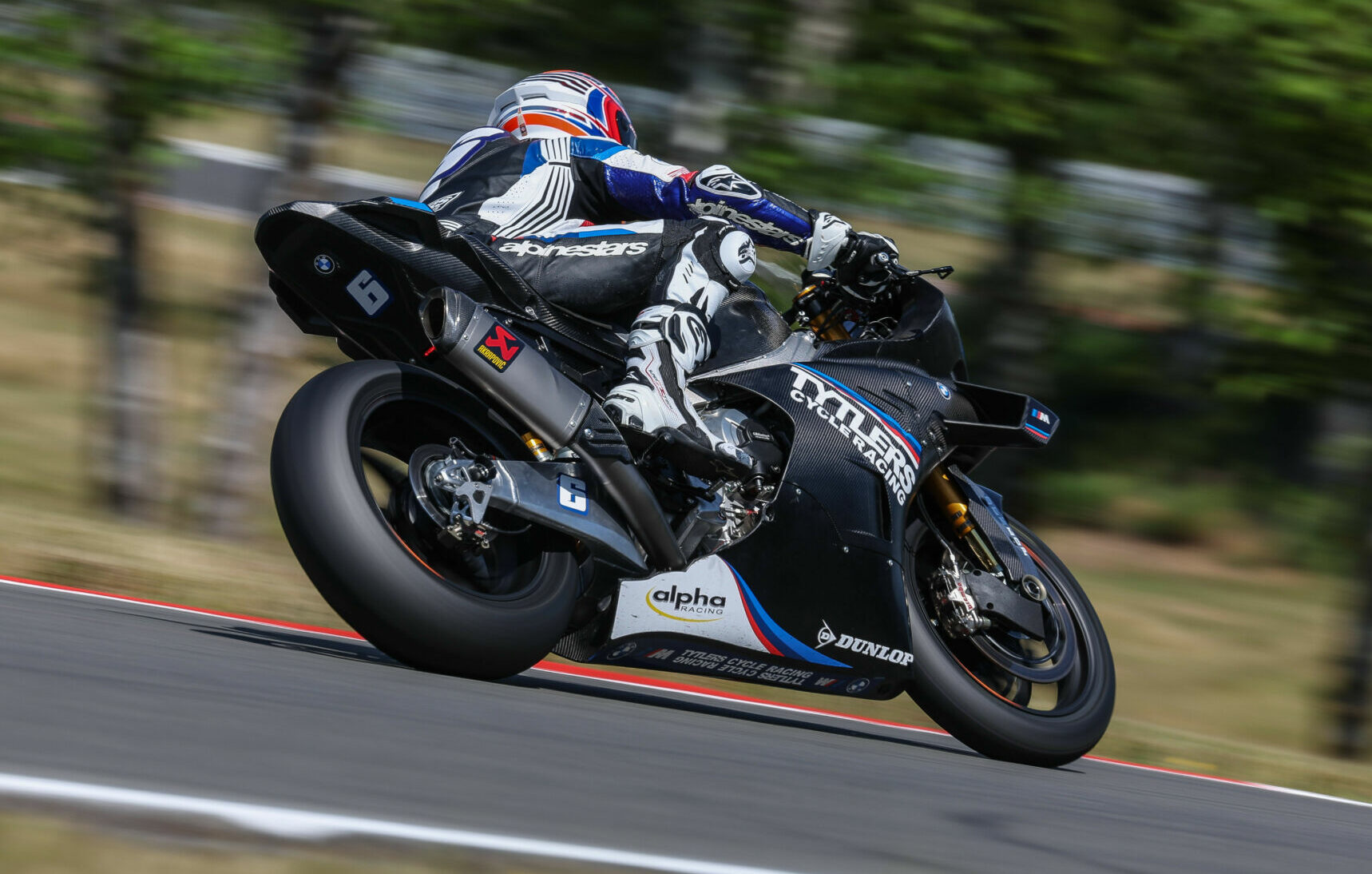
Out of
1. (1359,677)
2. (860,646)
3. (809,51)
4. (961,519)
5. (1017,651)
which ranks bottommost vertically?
(1359,677)

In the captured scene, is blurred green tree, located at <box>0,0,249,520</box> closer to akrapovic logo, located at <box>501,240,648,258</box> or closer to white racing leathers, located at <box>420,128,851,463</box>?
white racing leathers, located at <box>420,128,851,463</box>

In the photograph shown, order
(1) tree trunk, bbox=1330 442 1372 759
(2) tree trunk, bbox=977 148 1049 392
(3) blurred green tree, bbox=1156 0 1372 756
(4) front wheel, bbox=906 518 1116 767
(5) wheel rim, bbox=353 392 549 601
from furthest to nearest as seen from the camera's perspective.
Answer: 1. (2) tree trunk, bbox=977 148 1049 392
2. (1) tree trunk, bbox=1330 442 1372 759
3. (3) blurred green tree, bbox=1156 0 1372 756
4. (4) front wheel, bbox=906 518 1116 767
5. (5) wheel rim, bbox=353 392 549 601

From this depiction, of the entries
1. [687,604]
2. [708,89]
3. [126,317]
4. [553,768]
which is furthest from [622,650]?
[126,317]

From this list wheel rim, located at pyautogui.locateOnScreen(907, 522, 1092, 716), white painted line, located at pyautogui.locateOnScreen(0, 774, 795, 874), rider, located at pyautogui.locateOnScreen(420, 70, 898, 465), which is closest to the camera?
white painted line, located at pyautogui.locateOnScreen(0, 774, 795, 874)

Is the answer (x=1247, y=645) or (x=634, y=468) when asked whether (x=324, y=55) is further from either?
(x=1247, y=645)

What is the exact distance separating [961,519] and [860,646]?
0.69 meters

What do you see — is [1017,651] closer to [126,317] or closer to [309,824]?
[309,824]

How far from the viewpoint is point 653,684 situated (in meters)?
5.34

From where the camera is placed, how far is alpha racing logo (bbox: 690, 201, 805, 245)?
14.2ft

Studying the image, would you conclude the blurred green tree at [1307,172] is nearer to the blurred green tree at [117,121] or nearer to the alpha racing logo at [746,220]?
the alpha racing logo at [746,220]

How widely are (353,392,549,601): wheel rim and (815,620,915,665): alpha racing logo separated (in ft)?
3.04

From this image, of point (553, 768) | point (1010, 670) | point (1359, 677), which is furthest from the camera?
point (1359, 677)

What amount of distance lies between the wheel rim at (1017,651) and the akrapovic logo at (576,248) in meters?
1.32

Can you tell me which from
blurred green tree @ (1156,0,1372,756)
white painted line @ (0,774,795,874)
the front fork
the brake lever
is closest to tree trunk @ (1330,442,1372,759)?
blurred green tree @ (1156,0,1372,756)
